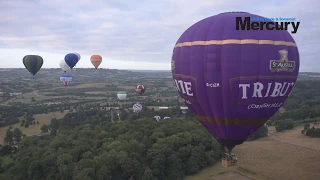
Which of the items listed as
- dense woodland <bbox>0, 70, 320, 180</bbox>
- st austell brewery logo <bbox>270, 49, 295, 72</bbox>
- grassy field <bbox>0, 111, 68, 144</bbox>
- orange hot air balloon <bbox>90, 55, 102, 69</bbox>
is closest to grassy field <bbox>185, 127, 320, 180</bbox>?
dense woodland <bbox>0, 70, 320, 180</bbox>

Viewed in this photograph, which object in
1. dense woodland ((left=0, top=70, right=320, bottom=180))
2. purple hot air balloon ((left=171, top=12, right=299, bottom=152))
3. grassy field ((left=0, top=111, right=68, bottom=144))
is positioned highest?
purple hot air balloon ((left=171, top=12, right=299, bottom=152))

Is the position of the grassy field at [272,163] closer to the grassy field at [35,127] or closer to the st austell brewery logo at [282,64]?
the st austell brewery logo at [282,64]

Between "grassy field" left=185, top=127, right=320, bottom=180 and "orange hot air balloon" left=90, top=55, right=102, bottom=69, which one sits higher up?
"orange hot air balloon" left=90, top=55, right=102, bottom=69

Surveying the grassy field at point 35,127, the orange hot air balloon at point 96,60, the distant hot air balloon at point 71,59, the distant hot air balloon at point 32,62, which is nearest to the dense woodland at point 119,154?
the grassy field at point 35,127

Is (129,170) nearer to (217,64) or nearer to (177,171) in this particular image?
(177,171)

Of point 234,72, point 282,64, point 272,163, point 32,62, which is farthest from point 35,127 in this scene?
point 282,64

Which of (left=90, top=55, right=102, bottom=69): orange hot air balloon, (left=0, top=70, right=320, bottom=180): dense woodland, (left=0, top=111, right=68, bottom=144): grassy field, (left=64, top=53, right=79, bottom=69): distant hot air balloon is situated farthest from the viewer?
(left=90, top=55, right=102, bottom=69): orange hot air balloon

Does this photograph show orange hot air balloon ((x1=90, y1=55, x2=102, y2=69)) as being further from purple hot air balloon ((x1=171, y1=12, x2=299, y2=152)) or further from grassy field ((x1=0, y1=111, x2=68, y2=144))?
purple hot air balloon ((x1=171, y1=12, x2=299, y2=152))
